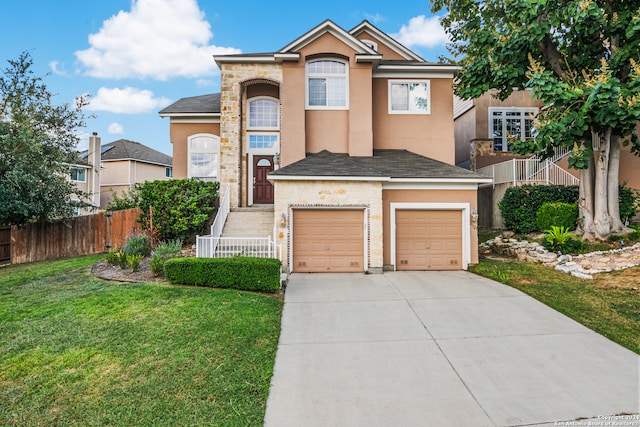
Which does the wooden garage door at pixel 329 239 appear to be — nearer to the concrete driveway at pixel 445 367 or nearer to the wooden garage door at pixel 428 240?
the wooden garage door at pixel 428 240

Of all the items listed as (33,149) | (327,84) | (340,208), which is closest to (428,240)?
(340,208)

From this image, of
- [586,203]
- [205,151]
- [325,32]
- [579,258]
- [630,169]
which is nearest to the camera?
[579,258]

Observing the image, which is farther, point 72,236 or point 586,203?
point 72,236

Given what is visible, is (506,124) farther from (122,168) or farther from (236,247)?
(122,168)

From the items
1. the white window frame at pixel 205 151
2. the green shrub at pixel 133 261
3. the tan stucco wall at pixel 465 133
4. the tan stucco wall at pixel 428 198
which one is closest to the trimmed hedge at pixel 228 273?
the green shrub at pixel 133 261

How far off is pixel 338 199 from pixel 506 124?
12938mm

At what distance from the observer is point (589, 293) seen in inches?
314

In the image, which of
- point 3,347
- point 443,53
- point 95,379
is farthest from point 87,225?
point 443,53

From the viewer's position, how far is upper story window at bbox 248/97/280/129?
47.9 feet

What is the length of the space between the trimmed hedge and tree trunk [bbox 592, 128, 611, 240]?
10953mm

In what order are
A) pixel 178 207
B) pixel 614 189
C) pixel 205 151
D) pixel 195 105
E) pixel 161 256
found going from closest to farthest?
pixel 161 256 < pixel 614 189 < pixel 178 207 < pixel 205 151 < pixel 195 105

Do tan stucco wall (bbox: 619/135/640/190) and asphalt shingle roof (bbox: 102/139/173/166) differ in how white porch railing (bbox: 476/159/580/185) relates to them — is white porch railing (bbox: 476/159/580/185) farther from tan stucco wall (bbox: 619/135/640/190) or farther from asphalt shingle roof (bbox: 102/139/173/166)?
asphalt shingle roof (bbox: 102/139/173/166)

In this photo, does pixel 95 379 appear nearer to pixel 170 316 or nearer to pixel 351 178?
pixel 170 316

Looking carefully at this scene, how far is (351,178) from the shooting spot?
10.5 meters
